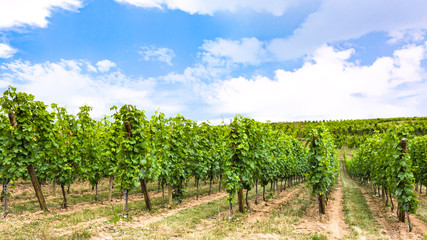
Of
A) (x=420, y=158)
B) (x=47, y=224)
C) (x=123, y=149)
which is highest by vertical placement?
(x=123, y=149)

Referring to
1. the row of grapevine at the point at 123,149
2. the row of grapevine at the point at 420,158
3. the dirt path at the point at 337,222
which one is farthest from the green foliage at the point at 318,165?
the row of grapevine at the point at 420,158

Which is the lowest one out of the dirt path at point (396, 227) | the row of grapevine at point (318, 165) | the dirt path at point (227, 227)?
the dirt path at point (396, 227)

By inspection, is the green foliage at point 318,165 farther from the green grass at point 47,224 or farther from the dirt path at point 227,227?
the green grass at point 47,224

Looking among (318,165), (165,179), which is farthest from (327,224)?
(165,179)

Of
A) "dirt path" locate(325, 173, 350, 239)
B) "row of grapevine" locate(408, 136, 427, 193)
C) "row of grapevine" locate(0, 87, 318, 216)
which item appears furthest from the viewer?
"row of grapevine" locate(408, 136, 427, 193)

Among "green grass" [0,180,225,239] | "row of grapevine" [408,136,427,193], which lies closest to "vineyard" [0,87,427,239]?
"green grass" [0,180,225,239]

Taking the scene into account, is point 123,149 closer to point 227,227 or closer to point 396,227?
point 227,227

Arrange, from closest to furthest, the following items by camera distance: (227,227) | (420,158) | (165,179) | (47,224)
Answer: (47,224) → (227,227) → (165,179) → (420,158)

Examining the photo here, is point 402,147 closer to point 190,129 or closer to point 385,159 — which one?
point 385,159

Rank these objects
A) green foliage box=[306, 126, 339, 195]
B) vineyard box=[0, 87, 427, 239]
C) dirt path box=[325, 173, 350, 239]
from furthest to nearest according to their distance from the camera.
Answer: green foliage box=[306, 126, 339, 195], dirt path box=[325, 173, 350, 239], vineyard box=[0, 87, 427, 239]

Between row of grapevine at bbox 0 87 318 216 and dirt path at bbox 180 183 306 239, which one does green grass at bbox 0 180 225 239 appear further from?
dirt path at bbox 180 183 306 239

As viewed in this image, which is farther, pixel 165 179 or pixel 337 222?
pixel 165 179

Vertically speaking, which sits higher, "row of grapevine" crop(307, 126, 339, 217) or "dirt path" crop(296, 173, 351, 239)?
"row of grapevine" crop(307, 126, 339, 217)

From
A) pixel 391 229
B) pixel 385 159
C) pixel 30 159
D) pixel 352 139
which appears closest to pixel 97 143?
pixel 30 159
